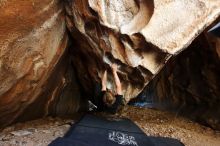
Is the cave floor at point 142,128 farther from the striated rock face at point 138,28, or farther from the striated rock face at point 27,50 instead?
the striated rock face at point 138,28

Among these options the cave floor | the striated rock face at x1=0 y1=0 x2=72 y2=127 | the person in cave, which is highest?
the striated rock face at x1=0 y1=0 x2=72 y2=127

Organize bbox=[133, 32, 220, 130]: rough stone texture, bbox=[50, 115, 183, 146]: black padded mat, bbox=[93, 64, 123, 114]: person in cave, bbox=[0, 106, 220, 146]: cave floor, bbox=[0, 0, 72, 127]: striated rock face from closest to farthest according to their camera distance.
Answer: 1. bbox=[0, 0, 72, 127]: striated rock face
2. bbox=[50, 115, 183, 146]: black padded mat
3. bbox=[0, 106, 220, 146]: cave floor
4. bbox=[93, 64, 123, 114]: person in cave
5. bbox=[133, 32, 220, 130]: rough stone texture

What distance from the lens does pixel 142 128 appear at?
2.43m

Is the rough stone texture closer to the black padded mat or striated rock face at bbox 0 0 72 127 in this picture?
the black padded mat

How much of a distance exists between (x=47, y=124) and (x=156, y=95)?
4.76 ft

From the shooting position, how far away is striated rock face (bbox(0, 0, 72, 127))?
1715mm

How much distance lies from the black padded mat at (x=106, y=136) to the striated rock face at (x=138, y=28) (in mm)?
419

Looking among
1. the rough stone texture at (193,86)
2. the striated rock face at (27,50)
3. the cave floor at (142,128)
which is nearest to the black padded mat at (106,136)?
the cave floor at (142,128)

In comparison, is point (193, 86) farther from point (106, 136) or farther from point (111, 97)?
point (106, 136)

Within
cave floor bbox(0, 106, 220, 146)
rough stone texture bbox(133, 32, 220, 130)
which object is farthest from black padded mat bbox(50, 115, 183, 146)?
rough stone texture bbox(133, 32, 220, 130)

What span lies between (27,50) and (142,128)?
3.62ft

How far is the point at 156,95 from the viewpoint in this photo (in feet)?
11.1

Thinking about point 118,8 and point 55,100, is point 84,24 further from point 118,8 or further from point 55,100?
point 55,100

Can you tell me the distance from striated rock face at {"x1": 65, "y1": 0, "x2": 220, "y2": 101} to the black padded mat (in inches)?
16.5
